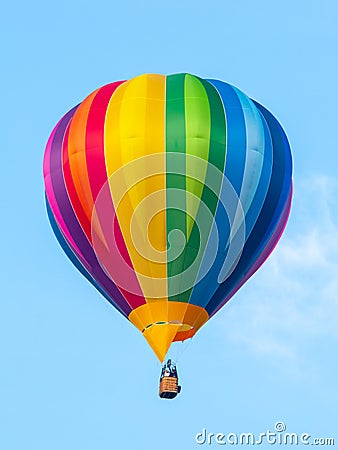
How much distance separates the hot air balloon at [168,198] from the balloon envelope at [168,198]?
19 millimetres

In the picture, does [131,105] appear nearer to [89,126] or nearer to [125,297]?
[89,126]

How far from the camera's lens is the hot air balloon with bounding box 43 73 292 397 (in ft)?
111

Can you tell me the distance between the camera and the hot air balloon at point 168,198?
33812mm

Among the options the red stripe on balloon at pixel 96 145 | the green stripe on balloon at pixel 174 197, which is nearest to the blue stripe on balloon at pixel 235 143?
the green stripe on balloon at pixel 174 197

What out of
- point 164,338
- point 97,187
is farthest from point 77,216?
point 164,338

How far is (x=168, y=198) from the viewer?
→ 33.8 m

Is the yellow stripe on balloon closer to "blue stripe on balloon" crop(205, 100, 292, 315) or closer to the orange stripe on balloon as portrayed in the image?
the orange stripe on balloon

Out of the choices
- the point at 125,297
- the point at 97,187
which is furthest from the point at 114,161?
Answer: the point at 125,297

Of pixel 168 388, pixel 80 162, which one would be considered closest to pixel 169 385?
pixel 168 388

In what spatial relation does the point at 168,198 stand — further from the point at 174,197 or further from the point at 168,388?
the point at 168,388

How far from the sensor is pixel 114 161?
33.9 m

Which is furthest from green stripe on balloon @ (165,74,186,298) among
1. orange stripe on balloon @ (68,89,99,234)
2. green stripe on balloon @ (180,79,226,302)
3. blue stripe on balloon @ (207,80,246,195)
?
orange stripe on balloon @ (68,89,99,234)

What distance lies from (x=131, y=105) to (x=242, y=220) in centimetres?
313

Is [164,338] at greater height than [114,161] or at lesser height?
lesser
